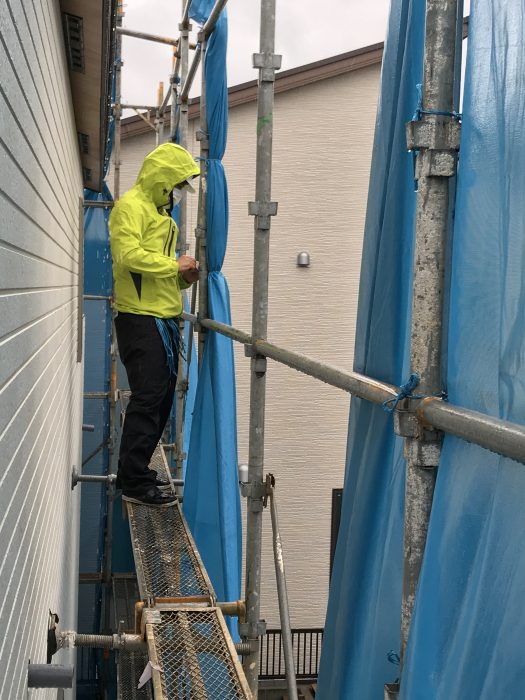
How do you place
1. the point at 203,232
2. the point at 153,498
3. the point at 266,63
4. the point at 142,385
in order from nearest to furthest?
the point at 266,63 < the point at 142,385 < the point at 153,498 < the point at 203,232

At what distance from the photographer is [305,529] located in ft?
33.2

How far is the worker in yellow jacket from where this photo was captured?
462 cm

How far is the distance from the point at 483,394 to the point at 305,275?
8.48 meters

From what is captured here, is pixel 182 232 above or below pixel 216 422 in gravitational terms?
above

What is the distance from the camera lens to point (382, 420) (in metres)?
2.12

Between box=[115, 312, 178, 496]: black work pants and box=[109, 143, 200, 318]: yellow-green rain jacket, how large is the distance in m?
0.10

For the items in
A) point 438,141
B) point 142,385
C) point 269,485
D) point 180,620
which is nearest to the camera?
point 438,141

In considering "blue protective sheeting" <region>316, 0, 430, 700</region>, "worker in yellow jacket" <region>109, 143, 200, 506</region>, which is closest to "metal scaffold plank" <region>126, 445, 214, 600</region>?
"worker in yellow jacket" <region>109, 143, 200, 506</region>

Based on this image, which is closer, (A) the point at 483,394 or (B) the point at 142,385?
(A) the point at 483,394

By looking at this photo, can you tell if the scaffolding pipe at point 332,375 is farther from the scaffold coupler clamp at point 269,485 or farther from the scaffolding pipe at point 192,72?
the scaffolding pipe at point 192,72

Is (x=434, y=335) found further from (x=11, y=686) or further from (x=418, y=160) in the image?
(x=11, y=686)

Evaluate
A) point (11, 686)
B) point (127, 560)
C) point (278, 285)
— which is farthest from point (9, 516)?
point (278, 285)


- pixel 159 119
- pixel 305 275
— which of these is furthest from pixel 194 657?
pixel 159 119

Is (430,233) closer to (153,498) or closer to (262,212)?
(262,212)
